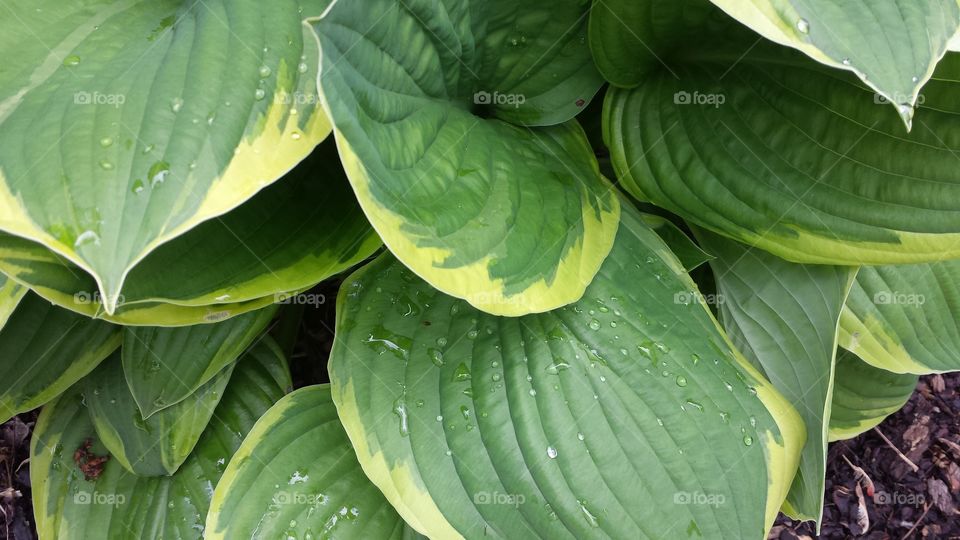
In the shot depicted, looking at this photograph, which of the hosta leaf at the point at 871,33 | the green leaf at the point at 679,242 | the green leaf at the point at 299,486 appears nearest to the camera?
the hosta leaf at the point at 871,33

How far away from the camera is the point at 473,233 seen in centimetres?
69

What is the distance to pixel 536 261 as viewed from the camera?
2.42ft

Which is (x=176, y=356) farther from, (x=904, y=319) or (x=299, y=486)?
(x=904, y=319)

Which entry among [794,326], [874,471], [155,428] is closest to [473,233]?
[794,326]

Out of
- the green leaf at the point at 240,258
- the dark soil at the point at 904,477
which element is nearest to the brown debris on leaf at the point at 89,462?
the green leaf at the point at 240,258

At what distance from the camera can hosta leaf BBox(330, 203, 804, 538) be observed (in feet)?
2.51

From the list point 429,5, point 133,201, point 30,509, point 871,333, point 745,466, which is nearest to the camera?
point 133,201

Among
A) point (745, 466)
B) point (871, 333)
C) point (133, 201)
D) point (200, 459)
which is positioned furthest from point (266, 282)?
point (871, 333)

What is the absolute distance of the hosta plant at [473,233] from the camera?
590mm

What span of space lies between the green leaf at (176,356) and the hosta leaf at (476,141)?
1.61 feet

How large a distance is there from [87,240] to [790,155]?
776mm

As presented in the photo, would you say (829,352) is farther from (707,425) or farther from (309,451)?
(309,451)

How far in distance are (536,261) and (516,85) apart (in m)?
0.29

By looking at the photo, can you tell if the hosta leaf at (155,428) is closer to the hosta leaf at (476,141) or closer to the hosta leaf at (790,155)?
the hosta leaf at (476,141)
